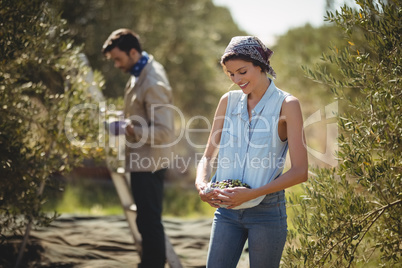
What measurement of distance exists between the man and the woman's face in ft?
5.50

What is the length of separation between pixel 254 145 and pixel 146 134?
5.92 ft

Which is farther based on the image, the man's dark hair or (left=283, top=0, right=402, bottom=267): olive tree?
the man's dark hair

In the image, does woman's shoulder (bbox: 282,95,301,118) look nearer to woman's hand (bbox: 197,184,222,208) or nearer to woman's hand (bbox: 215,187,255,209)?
woman's hand (bbox: 215,187,255,209)

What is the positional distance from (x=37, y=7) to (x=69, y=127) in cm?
135

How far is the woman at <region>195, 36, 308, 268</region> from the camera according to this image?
109 inches

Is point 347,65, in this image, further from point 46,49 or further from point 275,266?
point 46,49

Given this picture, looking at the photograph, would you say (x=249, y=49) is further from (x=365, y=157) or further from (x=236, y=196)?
(x=365, y=157)

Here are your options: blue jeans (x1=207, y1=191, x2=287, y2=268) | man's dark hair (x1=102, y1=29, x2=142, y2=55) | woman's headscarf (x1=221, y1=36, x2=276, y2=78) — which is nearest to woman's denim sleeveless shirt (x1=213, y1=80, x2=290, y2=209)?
blue jeans (x1=207, y1=191, x2=287, y2=268)

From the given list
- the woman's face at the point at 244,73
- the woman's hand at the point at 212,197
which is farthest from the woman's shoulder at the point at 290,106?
the woman's hand at the point at 212,197

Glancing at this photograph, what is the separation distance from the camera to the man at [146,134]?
179 inches

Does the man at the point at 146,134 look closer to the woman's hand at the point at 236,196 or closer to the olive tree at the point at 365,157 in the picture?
the olive tree at the point at 365,157

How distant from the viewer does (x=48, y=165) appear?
16.3ft

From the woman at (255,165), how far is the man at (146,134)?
155 centimetres

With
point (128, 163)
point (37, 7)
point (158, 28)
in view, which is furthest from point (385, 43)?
point (158, 28)
